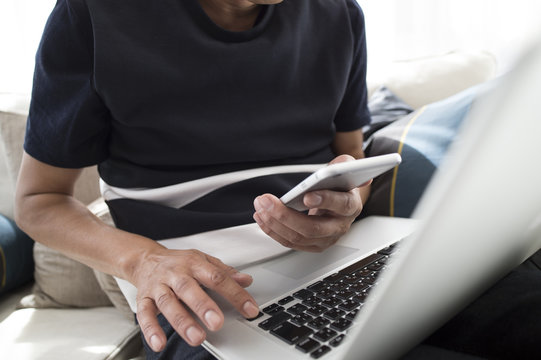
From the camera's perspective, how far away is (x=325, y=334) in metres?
0.42

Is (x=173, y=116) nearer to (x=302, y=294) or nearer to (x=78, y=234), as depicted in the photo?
(x=78, y=234)

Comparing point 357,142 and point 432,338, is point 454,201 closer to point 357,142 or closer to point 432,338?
point 432,338

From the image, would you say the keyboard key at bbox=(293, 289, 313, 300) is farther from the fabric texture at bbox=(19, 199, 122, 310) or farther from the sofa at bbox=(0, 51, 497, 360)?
the fabric texture at bbox=(19, 199, 122, 310)

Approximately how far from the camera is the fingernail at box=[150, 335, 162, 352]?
17.5 inches

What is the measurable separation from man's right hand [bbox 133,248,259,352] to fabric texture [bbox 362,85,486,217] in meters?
0.49

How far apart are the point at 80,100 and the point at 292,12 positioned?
1.39 ft

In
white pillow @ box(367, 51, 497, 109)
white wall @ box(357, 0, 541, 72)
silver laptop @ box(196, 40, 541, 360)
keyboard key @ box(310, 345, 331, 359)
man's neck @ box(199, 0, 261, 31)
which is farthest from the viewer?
white wall @ box(357, 0, 541, 72)

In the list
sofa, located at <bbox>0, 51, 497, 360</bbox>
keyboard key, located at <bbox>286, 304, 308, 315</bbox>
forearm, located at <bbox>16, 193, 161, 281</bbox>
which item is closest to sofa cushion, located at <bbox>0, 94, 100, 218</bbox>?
A: sofa, located at <bbox>0, 51, 497, 360</bbox>

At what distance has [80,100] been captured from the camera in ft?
2.13

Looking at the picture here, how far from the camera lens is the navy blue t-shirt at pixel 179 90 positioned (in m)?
0.64

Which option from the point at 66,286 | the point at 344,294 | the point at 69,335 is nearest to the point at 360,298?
the point at 344,294

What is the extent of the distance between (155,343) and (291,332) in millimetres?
151

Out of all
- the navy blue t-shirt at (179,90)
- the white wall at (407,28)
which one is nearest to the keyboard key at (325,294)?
the navy blue t-shirt at (179,90)

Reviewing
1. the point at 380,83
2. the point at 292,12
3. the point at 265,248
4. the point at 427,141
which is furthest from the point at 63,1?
the point at 380,83
